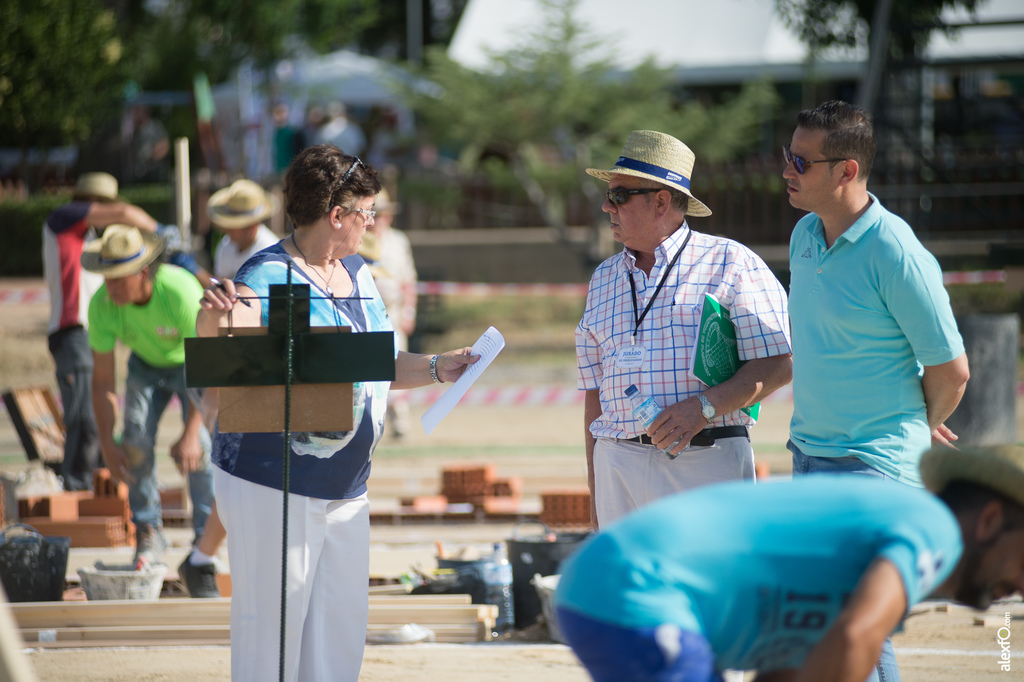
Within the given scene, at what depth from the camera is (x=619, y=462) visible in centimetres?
404

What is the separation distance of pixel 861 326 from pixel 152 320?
415cm

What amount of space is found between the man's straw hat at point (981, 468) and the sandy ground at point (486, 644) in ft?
8.33

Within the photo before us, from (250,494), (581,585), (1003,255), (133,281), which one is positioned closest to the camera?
(581,585)

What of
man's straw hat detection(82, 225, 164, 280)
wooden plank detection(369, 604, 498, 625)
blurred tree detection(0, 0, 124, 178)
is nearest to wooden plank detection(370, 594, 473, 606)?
wooden plank detection(369, 604, 498, 625)

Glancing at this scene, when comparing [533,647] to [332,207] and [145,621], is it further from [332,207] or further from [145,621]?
[332,207]

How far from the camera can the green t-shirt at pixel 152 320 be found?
Answer: 20.4 ft

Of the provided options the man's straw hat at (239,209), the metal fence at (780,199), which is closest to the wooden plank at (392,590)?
the man's straw hat at (239,209)

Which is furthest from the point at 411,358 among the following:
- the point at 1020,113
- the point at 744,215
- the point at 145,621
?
the point at 1020,113

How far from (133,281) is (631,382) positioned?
11.4 ft

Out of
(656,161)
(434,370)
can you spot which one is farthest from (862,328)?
(434,370)

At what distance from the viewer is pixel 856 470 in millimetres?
3748

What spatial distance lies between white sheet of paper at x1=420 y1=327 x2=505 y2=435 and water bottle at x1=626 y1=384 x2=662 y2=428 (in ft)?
1.76

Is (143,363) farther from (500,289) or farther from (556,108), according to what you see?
(556,108)

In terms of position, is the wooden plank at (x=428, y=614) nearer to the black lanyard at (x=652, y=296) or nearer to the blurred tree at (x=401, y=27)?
the black lanyard at (x=652, y=296)
